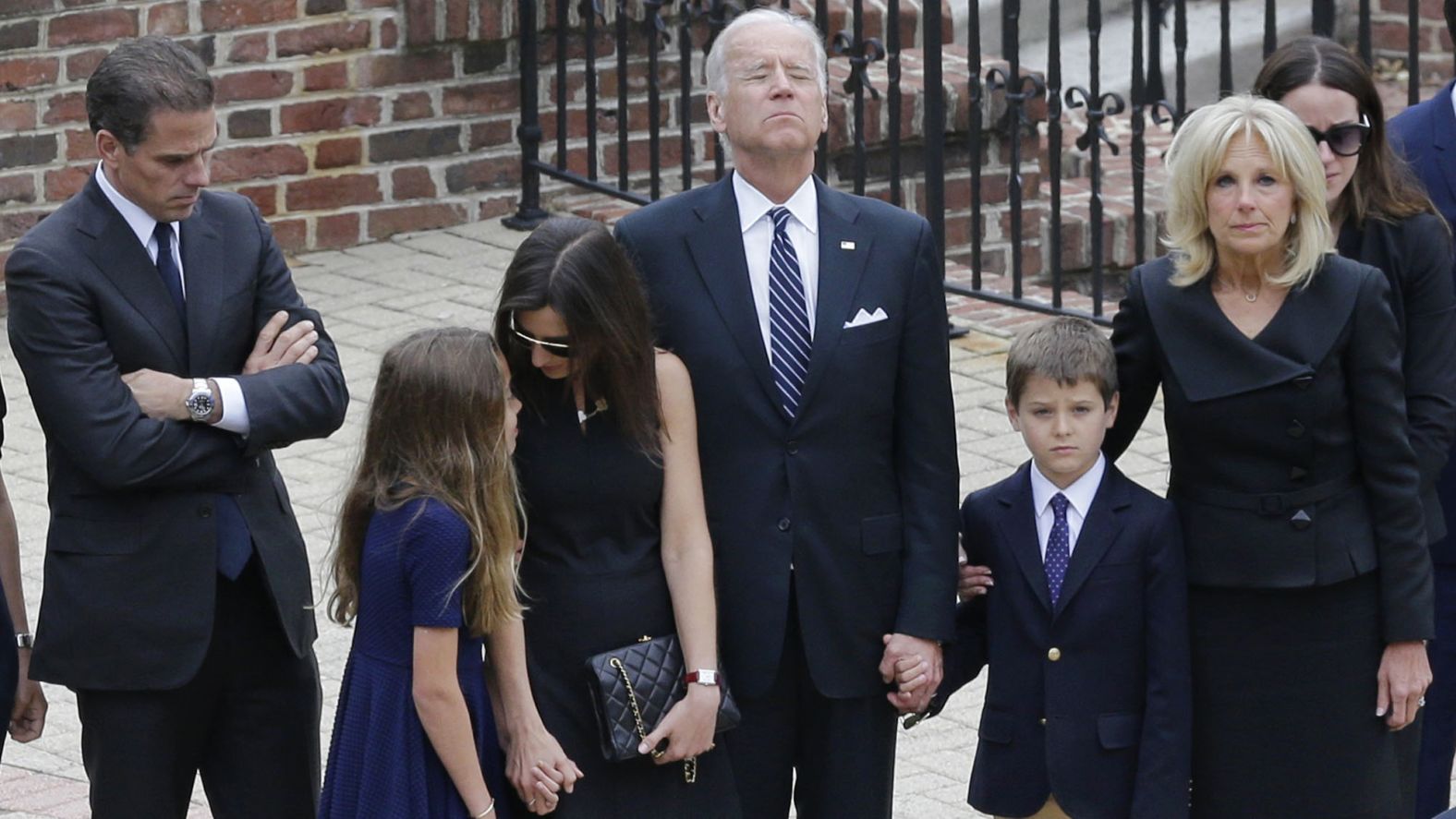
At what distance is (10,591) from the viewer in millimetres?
3834

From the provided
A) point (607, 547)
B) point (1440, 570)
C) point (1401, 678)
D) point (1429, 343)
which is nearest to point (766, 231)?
point (607, 547)

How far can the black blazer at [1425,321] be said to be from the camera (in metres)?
3.74

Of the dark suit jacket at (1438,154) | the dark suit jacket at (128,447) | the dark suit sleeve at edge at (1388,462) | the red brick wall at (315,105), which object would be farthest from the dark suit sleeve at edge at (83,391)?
the red brick wall at (315,105)

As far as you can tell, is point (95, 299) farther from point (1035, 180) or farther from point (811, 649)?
point (1035, 180)

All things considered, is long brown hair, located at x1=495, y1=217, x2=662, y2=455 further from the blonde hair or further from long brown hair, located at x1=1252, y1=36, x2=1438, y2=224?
long brown hair, located at x1=1252, y1=36, x2=1438, y2=224

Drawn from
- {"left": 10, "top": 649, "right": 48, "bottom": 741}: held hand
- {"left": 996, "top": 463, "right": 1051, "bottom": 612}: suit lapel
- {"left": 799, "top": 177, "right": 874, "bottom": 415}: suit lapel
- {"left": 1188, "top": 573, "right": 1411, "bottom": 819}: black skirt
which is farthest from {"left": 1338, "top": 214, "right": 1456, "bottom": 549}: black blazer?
{"left": 10, "top": 649, "right": 48, "bottom": 741}: held hand

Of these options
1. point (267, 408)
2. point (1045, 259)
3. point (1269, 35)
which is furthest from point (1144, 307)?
point (1045, 259)

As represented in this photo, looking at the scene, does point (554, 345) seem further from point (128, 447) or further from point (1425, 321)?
point (1425, 321)

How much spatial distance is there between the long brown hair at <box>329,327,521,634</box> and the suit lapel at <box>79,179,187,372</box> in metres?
0.43

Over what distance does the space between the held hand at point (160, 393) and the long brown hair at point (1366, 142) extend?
1.91 meters

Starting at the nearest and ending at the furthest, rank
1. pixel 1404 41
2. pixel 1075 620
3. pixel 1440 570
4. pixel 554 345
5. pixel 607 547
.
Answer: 1. pixel 554 345
2. pixel 607 547
3. pixel 1075 620
4. pixel 1440 570
5. pixel 1404 41

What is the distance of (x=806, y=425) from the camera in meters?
3.67

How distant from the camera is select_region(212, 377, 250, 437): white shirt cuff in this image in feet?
11.9

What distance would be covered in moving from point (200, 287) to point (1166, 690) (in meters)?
1.71
